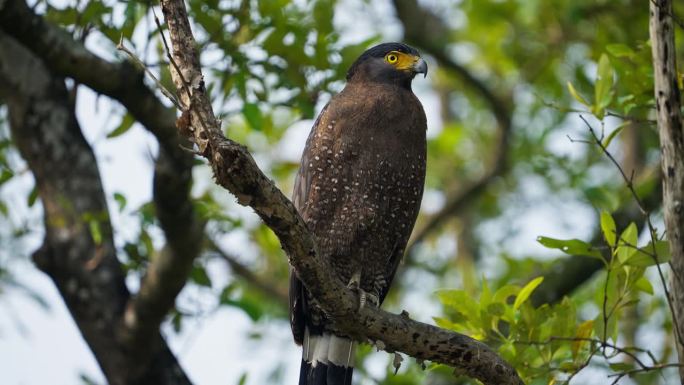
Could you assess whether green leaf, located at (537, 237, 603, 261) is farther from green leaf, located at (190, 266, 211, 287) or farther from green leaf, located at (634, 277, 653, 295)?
green leaf, located at (190, 266, 211, 287)

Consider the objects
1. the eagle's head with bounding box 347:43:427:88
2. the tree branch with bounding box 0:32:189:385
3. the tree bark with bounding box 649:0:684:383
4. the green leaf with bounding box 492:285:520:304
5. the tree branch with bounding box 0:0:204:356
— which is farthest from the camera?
the eagle's head with bounding box 347:43:427:88

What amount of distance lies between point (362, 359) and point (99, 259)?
84.5 inches

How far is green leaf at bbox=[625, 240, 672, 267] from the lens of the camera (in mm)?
3975

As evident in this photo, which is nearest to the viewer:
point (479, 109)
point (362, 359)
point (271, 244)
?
point (362, 359)

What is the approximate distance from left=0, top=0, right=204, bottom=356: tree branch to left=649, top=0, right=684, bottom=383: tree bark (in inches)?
91.0

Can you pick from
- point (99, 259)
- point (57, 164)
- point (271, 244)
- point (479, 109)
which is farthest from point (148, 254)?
point (479, 109)

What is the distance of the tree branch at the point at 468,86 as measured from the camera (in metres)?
8.41

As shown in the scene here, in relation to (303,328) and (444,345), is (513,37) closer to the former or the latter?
(303,328)

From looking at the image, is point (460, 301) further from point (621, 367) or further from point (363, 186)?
point (363, 186)

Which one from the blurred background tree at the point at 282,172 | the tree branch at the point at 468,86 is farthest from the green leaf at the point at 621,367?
the tree branch at the point at 468,86

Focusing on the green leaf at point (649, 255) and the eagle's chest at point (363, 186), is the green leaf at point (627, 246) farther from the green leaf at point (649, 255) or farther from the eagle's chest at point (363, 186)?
the eagle's chest at point (363, 186)

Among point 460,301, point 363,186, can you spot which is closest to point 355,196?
point 363,186

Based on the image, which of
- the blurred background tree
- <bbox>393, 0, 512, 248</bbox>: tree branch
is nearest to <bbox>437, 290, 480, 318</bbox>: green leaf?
the blurred background tree

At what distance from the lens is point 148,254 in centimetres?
561
